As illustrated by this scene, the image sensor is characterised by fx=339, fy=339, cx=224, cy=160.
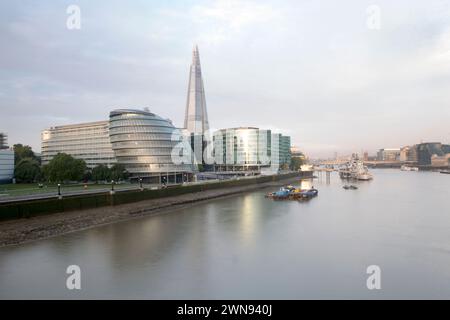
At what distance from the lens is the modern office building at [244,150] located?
15050 centimetres

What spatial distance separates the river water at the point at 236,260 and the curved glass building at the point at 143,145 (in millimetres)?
44148

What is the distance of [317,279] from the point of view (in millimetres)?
15930

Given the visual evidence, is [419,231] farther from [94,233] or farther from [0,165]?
[0,165]

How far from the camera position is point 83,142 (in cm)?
9419

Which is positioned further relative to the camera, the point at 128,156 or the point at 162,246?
the point at 128,156

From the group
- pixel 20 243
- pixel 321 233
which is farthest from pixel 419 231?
pixel 20 243

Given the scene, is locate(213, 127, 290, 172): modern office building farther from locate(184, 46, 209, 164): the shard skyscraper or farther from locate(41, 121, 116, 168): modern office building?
locate(41, 121, 116, 168): modern office building

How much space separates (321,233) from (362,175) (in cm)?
9665

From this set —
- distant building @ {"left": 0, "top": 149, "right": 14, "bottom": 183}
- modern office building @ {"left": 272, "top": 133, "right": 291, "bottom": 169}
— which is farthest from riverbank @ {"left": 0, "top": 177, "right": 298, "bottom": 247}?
modern office building @ {"left": 272, "top": 133, "right": 291, "bottom": 169}

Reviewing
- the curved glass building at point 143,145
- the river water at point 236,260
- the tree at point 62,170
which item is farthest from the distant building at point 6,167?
the river water at point 236,260

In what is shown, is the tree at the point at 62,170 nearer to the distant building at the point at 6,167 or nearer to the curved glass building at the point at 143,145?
the distant building at the point at 6,167

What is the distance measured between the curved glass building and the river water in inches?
1738

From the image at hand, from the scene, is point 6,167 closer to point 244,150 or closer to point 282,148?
point 244,150
